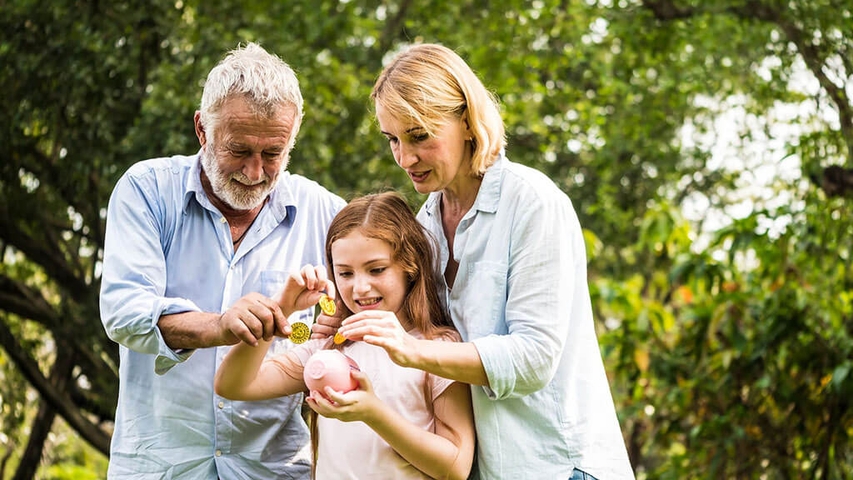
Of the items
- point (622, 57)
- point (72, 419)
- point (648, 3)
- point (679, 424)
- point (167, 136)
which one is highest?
point (648, 3)

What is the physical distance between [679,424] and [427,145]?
202 inches

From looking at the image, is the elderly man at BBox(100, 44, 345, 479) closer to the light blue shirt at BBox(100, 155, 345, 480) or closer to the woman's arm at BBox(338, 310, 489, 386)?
the light blue shirt at BBox(100, 155, 345, 480)

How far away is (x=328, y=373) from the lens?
2680 millimetres

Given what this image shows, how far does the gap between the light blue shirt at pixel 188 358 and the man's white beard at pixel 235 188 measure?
0.22 feet

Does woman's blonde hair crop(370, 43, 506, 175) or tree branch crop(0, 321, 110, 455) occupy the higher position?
woman's blonde hair crop(370, 43, 506, 175)

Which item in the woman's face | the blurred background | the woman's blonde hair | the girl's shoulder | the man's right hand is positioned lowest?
the blurred background

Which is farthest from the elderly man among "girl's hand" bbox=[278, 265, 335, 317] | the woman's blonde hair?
the woman's blonde hair

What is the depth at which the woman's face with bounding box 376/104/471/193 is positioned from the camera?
280cm

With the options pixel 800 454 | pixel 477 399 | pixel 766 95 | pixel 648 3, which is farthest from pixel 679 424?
pixel 477 399

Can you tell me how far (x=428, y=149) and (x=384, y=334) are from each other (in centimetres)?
56

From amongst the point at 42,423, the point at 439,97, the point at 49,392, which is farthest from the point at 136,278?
the point at 42,423

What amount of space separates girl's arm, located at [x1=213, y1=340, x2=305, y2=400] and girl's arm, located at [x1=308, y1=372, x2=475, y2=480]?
260mm

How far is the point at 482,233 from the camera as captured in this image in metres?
2.82

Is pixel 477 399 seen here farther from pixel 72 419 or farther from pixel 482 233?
pixel 72 419
